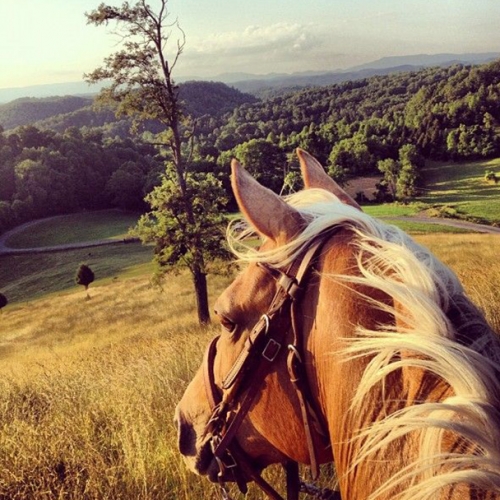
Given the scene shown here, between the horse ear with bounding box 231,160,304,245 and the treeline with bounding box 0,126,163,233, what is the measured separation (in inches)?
2719

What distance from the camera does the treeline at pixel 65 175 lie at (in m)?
69.1

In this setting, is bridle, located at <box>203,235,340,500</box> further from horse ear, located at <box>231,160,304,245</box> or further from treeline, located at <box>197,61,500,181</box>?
treeline, located at <box>197,61,500,181</box>

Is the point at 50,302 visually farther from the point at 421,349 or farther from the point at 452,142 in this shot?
the point at 452,142

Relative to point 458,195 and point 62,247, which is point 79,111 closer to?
point 62,247

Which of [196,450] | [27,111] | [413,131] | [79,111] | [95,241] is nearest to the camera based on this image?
[196,450]

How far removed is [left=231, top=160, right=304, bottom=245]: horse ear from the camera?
55.7 inches

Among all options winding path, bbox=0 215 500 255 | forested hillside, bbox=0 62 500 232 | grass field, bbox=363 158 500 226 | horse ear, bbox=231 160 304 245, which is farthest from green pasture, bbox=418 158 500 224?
horse ear, bbox=231 160 304 245

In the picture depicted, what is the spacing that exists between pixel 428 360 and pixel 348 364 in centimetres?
24

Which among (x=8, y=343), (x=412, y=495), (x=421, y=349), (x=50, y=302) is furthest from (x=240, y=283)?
(x=50, y=302)

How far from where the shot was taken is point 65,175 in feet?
243

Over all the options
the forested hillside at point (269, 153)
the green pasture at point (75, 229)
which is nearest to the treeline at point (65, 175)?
the forested hillside at point (269, 153)

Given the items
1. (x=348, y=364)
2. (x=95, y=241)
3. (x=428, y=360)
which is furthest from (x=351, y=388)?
(x=95, y=241)

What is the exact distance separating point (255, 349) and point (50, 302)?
34.2 m

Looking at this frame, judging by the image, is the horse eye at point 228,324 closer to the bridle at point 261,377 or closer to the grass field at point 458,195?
the bridle at point 261,377
